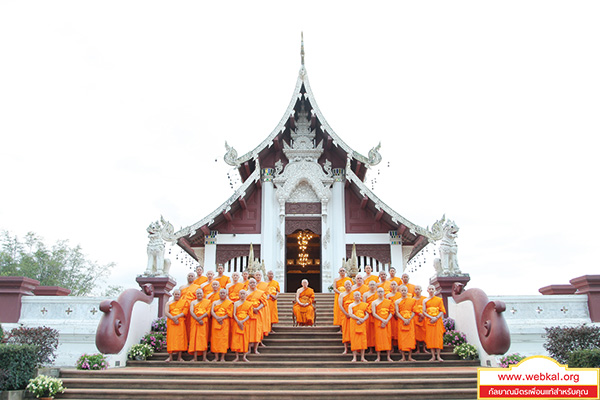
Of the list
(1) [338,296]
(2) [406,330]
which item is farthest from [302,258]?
(2) [406,330]

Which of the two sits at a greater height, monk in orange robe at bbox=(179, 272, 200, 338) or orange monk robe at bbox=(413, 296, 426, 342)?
monk in orange robe at bbox=(179, 272, 200, 338)

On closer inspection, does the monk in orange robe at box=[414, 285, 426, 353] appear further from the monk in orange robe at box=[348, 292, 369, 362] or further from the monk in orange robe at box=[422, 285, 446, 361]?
the monk in orange robe at box=[348, 292, 369, 362]

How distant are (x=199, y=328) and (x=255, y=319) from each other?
950 mm

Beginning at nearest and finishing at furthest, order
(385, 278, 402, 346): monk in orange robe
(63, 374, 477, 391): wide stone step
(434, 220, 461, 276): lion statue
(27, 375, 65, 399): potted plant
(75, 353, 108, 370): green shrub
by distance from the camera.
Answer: (27, 375, 65, 399): potted plant → (63, 374, 477, 391): wide stone step → (75, 353, 108, 370): green shrub → (385, 278, 402, 346): monk in orange robe → (434, 220, 461, 276): lion statue

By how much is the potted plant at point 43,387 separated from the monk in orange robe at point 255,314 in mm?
3046

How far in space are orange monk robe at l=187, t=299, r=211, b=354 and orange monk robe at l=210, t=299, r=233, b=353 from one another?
0.12 metres

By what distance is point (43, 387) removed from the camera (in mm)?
6547

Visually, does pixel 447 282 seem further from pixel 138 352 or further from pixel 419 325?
pixel 138 352

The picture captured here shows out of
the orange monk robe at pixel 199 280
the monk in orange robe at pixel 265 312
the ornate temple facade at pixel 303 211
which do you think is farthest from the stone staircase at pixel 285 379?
the ornate temple facade at pixel 303 211

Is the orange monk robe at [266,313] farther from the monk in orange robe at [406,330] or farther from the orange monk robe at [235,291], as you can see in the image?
the monk in orange robe at [406,330]

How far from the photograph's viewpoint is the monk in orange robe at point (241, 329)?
835cm

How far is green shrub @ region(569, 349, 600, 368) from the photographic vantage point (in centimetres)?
630

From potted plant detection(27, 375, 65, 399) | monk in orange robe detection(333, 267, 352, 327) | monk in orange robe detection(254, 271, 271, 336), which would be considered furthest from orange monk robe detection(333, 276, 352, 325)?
potted plant detection(27, 375, 65, 399)

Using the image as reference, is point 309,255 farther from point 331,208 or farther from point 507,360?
point 507,360
